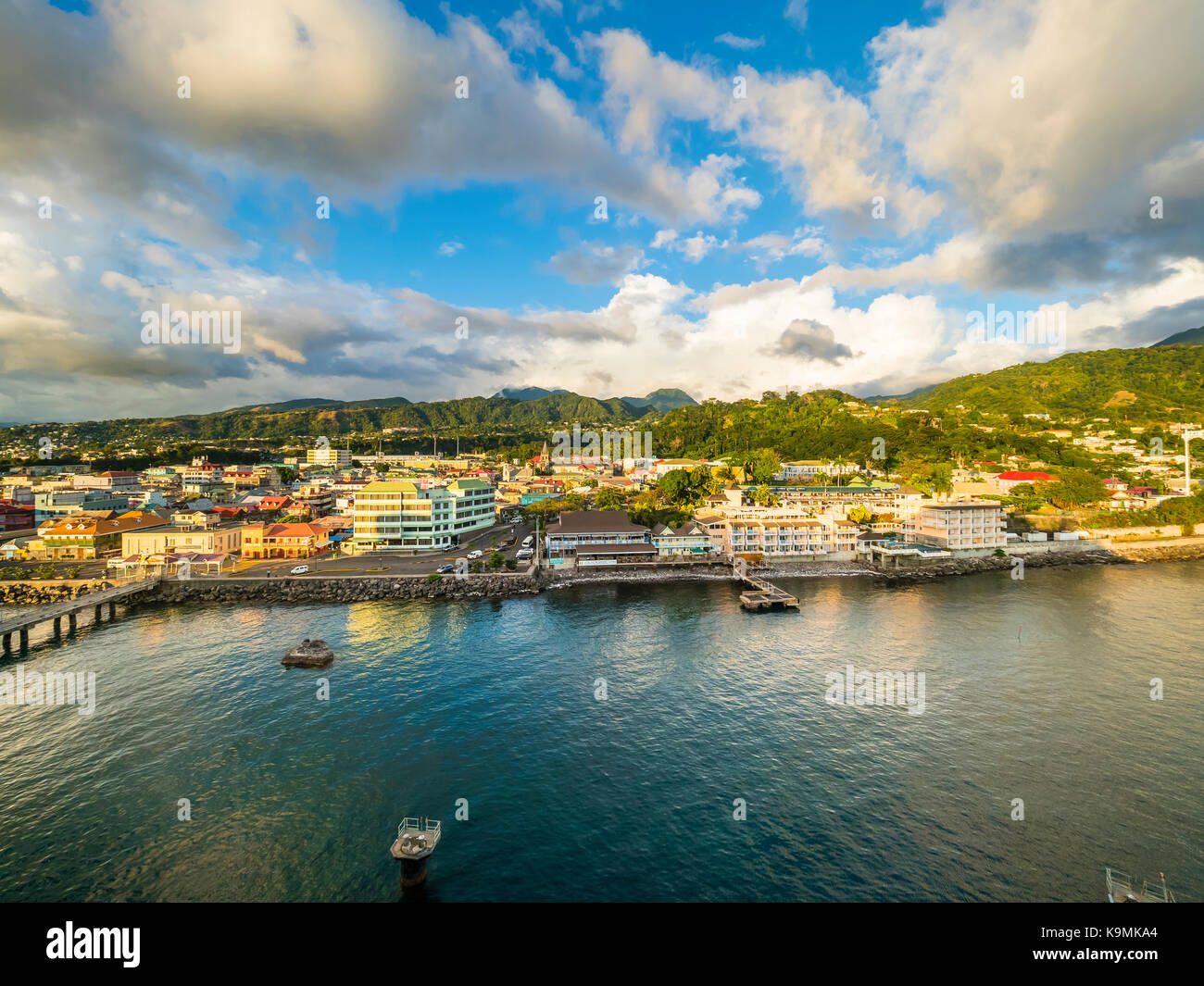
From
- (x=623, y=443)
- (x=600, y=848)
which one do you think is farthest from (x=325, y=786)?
(x=623, y=443)

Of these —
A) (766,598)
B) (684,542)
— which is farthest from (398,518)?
(766,598)

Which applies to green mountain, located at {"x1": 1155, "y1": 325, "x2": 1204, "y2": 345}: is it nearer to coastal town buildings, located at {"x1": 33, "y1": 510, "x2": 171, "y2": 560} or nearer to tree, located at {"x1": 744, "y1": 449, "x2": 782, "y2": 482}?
tree, located at {"x1": 744, "y1": 449, "x2": 782, "y2": 482}

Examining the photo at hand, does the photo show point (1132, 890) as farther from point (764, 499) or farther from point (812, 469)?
point (812, 469)

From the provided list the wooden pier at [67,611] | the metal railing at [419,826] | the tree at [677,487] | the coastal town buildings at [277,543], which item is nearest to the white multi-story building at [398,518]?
the coastal town buildings at [277,543]

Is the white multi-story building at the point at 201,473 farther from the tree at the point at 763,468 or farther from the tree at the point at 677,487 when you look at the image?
the tree at the point at 763,468
